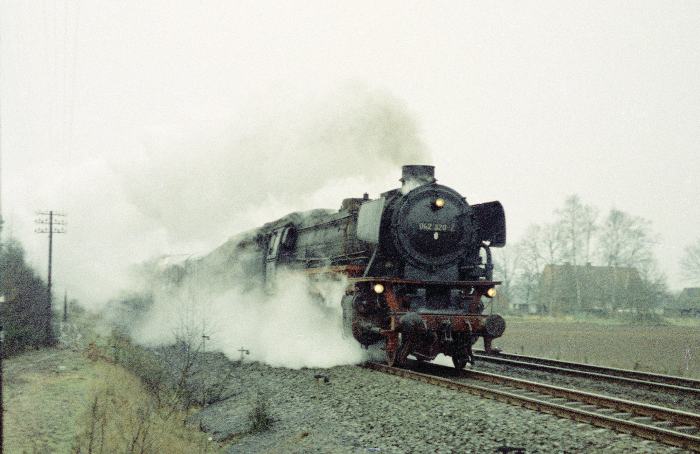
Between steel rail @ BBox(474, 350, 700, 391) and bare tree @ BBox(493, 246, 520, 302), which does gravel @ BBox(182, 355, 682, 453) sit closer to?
steel rail @ BBox(474, 350, 700, 391)

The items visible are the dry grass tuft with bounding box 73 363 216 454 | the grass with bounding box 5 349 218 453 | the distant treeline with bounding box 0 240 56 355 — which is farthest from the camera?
the distant treeline with bounding box 0 240 56 355

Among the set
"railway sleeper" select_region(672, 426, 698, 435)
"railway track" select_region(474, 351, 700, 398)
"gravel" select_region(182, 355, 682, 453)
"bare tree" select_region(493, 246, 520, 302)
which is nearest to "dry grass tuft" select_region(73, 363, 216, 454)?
"gravel" select_region(182, 355, 682, 453)

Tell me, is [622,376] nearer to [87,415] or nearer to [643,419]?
[643,419]

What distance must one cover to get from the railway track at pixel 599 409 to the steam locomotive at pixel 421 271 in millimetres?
796

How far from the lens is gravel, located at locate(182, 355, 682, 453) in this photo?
5.98 meters

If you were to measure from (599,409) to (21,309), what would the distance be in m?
17.9

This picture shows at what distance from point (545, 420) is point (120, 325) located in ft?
70.5

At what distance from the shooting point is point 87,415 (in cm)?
879

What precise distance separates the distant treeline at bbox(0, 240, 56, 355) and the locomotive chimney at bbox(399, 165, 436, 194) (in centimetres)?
1018

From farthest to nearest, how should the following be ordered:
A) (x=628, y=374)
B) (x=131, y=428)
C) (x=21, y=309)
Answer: (x=21, y=309), (x=628, y=374), (x=131, y=428)

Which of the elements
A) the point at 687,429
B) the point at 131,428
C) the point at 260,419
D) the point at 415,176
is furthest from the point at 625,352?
the point at 131,428

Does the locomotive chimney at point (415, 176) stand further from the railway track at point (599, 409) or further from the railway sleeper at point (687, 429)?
the railway sleeper at point (687, 429)

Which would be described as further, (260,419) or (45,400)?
(45,400)

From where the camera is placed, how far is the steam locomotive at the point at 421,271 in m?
10.4
